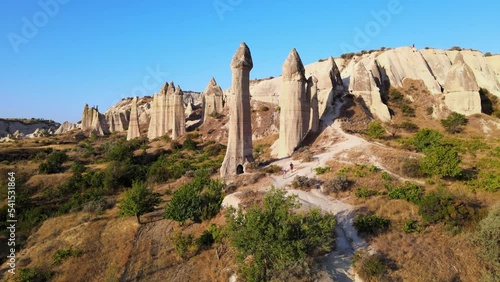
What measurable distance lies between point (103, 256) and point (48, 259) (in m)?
2.96

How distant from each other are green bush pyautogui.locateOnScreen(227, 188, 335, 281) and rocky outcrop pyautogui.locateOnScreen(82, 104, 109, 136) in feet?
185

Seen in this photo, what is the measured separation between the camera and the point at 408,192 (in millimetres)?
19016

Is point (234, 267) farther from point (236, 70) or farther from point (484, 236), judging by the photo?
point (236, 70)

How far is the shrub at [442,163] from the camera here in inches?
810

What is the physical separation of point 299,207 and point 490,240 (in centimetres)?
835

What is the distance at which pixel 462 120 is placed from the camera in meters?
36.4

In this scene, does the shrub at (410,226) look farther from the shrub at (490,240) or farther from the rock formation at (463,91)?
the rock formation at (463,91)

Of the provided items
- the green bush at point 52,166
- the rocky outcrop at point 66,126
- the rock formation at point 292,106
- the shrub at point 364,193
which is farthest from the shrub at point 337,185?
the rocky outcrop at point 66,126

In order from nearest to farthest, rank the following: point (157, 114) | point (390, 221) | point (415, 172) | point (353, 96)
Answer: point (390, 221)
point (415, 172)
point (353, 96)
point (157, 114)

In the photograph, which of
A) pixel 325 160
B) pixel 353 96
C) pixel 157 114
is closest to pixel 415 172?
pixel 325 160

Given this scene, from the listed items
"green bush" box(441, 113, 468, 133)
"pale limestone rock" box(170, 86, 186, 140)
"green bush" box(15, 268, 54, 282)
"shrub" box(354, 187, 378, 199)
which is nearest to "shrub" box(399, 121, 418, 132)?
"green bush" box(441, 113, 468, 133)

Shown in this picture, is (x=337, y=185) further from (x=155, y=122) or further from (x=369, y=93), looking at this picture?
(x=155, y=122)

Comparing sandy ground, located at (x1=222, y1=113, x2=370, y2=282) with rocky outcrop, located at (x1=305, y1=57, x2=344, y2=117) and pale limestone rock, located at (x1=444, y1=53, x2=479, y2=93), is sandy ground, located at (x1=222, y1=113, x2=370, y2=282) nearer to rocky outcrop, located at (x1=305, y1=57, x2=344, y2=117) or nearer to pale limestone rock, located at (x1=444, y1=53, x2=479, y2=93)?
rocky outcrop, located at (x1=305, y1=57, x2=344, y2=117)

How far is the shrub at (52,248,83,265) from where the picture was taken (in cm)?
1689
